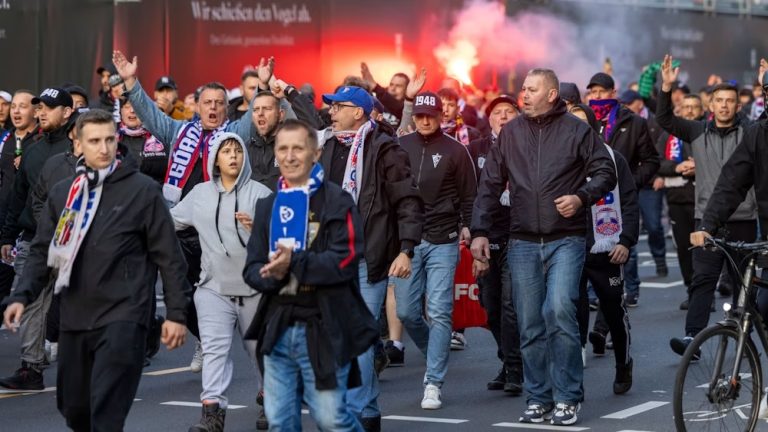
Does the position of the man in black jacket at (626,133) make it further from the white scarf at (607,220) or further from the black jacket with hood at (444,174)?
the black jacket with hood at (444,174)

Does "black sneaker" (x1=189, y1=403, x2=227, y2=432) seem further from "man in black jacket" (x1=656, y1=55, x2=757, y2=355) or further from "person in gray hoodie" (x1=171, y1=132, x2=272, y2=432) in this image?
"man in black jacket" (x1=656, y1=55, x2=757, y2=355)

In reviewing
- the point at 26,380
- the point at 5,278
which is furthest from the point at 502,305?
the point at 5,278

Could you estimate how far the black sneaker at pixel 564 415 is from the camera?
8.91m

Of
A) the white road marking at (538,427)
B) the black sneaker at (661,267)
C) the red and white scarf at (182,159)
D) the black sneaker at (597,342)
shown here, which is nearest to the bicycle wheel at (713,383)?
the white road marking at (538,427)

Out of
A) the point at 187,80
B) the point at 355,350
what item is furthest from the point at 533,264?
the point at 187,80

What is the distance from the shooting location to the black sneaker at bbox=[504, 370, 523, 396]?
9.99 m

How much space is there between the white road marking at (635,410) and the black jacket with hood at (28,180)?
4262 millimetres

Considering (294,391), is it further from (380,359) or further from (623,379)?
(623,379)

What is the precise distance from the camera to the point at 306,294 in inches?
260

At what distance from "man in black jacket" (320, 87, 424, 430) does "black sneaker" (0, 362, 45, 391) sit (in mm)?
2758

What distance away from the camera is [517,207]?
29.5 ft

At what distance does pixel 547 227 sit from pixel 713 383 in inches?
58.9

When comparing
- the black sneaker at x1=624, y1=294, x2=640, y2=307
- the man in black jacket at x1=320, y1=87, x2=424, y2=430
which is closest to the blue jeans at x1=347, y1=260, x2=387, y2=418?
the man in black jacket at x1=320, y1=87, x2=424, y2=430

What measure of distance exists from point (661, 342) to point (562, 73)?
1366cm
